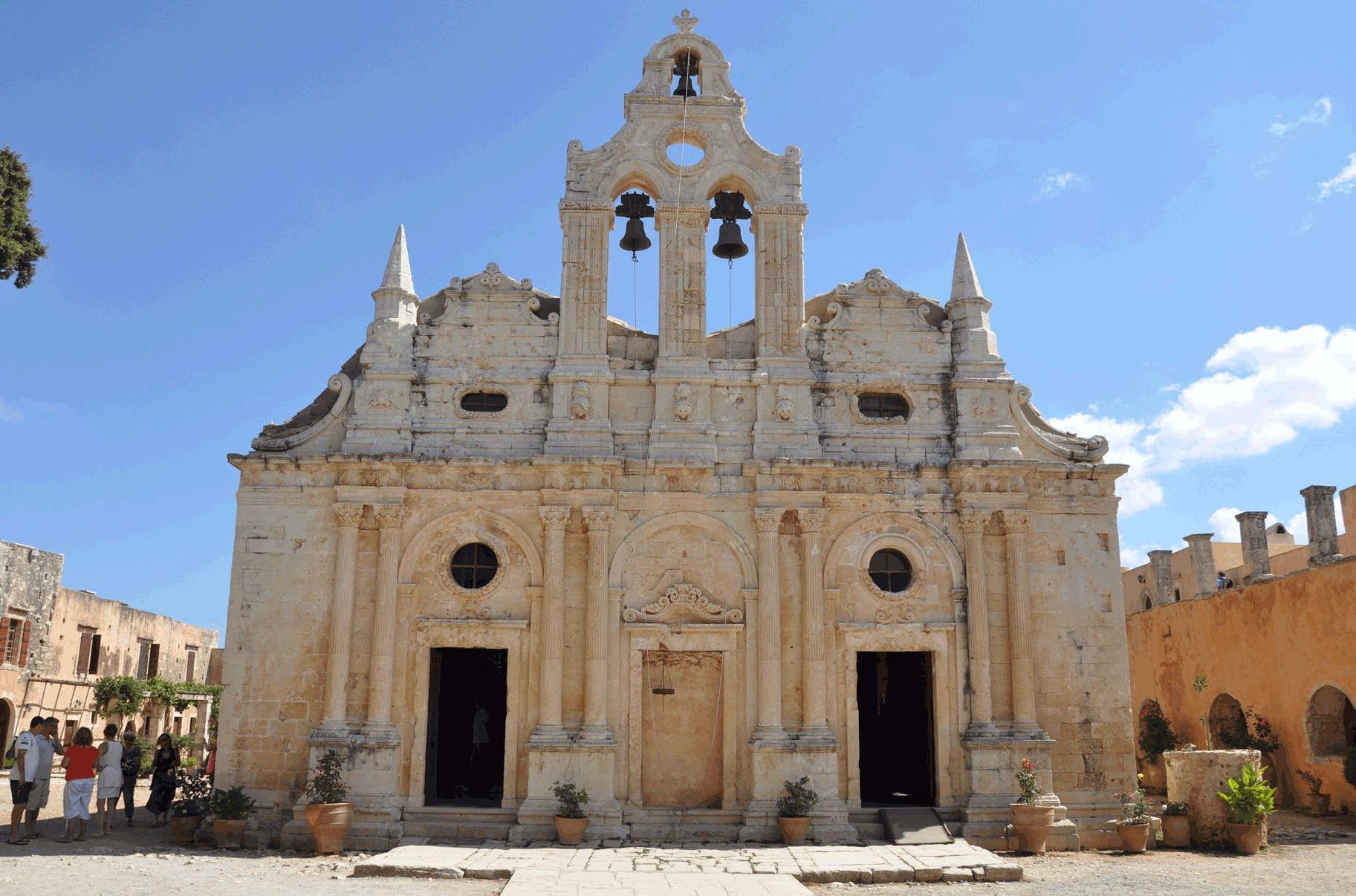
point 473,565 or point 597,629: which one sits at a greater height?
point 473,565

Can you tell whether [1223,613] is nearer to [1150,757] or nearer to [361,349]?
[1150,757]

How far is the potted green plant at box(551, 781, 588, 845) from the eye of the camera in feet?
44.6

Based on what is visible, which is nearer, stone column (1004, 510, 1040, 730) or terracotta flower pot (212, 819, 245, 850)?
terracotta flower pot (212, 819, 245, 850)

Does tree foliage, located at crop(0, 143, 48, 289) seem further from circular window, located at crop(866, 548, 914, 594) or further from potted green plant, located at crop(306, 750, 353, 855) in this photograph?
circular window, located at crop(866, 548, 914, 594)

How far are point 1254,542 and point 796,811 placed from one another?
1508 cm

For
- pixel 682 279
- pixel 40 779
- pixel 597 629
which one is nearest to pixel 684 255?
pixel 682 279

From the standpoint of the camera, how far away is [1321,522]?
68.8 feet

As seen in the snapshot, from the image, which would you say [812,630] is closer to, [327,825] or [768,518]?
[768,518]

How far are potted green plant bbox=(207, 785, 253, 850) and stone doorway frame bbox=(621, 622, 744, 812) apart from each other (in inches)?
201

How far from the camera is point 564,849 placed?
43.4 ft

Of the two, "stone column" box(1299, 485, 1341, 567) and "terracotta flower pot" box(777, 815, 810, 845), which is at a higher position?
"stone column" box(1299, 485, 1341, 567)

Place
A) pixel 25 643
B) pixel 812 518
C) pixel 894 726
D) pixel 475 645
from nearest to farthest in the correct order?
pixel 475 645 → pixel 812 518 → pixel 894 726 → pixel 25 643

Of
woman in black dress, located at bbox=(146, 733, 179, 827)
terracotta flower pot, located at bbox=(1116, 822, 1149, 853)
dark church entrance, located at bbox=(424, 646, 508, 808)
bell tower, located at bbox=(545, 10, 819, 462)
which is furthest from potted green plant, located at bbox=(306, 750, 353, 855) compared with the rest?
terracotta flower pot, located at bbox=(1116, 822, 1149, 853)

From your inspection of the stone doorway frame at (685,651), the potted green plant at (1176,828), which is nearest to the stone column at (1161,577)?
the potted green plant at (1176,828)
